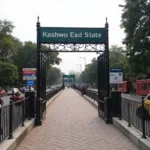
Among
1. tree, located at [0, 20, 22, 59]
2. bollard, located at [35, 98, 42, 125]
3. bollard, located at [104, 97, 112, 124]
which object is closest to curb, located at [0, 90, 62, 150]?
bollard, located at [35, 98, 42, 125]

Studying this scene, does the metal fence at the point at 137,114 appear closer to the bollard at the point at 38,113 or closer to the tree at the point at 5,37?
the bollard at the point at 38,113

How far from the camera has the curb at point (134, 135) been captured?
5879 millimetres

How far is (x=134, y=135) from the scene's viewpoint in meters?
6.78

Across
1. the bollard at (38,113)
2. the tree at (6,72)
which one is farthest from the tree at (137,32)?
the tree at (6,72)

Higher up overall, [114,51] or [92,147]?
[114,51]

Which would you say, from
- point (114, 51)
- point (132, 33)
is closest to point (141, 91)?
point (132, 33)

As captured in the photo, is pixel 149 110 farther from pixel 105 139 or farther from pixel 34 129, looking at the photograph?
pixel 34 129

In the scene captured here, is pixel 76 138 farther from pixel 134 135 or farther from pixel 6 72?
pixel 6 72

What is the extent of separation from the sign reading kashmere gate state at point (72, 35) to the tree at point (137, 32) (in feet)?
73.7

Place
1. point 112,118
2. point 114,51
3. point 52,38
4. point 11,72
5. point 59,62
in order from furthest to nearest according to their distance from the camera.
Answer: point 114,51
point 59,62
point 11,72
point 52,38
point 112,118

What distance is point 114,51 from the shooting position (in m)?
82.8

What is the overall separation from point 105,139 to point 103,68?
15.2ft

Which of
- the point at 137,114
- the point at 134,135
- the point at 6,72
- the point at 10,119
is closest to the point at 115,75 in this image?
the point at 137,114

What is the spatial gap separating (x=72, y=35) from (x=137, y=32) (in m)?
24.9
